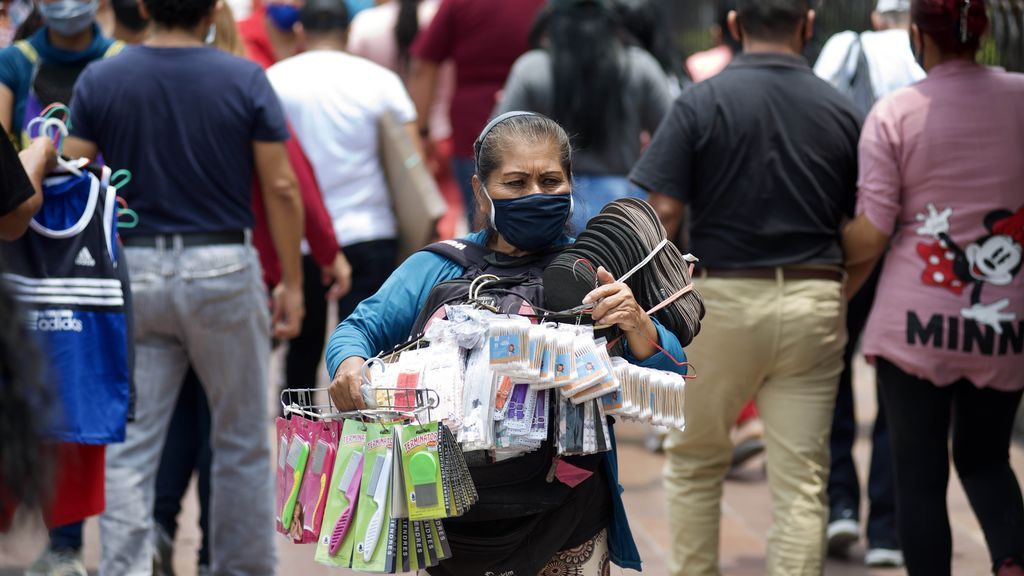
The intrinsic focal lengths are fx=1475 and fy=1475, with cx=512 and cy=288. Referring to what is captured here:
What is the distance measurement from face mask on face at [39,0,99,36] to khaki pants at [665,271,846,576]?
235 centimetres

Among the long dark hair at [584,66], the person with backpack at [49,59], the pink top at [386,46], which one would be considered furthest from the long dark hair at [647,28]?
the person with backpack at [49,59]

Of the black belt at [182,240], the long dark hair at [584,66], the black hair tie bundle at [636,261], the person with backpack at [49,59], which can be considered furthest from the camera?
the long dark hair at [584,66]

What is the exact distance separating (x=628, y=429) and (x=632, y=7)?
7.81 feet

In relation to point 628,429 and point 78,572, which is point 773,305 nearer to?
point 78,572

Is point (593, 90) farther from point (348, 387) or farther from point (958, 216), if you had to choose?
point (348, 387)

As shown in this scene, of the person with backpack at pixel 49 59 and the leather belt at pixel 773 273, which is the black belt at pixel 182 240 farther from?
the leather belt at pixel 773 273

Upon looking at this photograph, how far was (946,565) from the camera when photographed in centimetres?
462

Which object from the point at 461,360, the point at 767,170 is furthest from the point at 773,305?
the point at 461,360

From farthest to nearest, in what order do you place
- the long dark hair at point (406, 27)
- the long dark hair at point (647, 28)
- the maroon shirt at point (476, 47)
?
the long dark hair at point (406, 27)
the maroon shirt at point (476, 47)
the long dark hair at point (647, 28)

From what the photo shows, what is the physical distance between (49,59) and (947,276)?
3171 mm

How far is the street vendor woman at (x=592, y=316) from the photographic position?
10.6 feet

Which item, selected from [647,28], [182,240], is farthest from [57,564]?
[647,28]

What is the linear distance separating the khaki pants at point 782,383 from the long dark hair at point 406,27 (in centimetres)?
442

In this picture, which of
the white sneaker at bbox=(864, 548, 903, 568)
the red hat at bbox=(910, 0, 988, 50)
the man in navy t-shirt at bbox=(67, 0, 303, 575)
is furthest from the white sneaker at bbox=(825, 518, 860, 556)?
the man in navy t-shirt at bbox=(67, 0, 303, 575)
